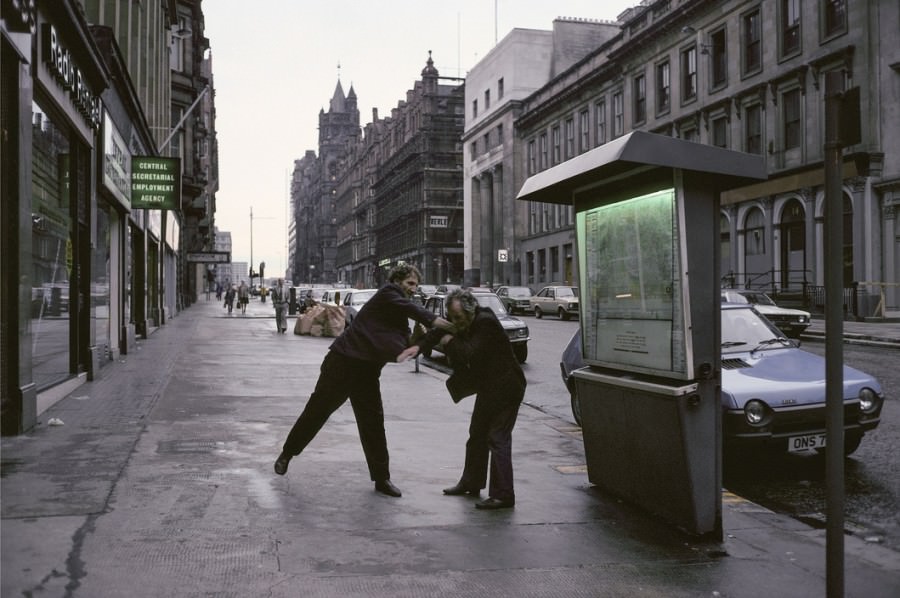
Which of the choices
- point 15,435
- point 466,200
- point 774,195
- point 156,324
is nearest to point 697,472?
point 15,435

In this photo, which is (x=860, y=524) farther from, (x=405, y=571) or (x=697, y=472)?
(x=405, y=571)

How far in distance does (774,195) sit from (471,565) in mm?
33235

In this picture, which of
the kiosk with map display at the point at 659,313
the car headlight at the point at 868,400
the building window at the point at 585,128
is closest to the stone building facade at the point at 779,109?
the building window at the point at 585,128

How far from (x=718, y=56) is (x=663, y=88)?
206 inches

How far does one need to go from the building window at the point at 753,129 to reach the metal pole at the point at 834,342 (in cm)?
3418

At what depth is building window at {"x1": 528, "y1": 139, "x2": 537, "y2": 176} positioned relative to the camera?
63.0m

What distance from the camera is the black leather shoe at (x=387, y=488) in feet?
21.0

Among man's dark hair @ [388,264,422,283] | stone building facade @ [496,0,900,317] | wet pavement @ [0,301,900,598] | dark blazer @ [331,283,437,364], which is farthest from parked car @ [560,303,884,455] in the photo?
stone building facade @ [496,0,900,317]

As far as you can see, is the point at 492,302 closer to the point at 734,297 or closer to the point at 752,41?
the point at 734,297

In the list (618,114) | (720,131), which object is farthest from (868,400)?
(618,114)

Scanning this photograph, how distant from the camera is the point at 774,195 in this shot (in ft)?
114

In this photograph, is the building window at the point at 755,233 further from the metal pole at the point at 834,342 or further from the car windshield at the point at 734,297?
the metal pole at the point at 834,342

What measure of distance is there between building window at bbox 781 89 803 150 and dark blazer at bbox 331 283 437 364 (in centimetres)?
3133

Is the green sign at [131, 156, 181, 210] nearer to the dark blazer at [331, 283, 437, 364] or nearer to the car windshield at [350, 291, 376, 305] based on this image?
the car windshield at [350, 291, 376, 305]
